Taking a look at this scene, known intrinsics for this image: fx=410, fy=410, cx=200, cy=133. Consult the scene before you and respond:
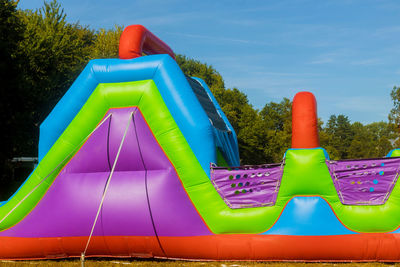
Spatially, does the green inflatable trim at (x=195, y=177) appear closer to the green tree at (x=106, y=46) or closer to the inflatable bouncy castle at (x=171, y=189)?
the inflatable bouncy castle at (x=171, y=189)

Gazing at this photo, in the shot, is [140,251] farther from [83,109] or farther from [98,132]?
[83,109]

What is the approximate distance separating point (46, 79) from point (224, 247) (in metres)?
16.5

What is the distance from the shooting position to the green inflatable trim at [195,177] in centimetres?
536

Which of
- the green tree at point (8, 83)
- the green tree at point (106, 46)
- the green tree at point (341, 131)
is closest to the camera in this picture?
the green tree at point (8, 83)

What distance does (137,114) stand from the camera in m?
6.28

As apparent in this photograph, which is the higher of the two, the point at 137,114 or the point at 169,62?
the point at 169,62

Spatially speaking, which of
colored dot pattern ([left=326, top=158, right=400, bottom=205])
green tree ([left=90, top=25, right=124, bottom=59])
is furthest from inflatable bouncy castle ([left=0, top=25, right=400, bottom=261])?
green tree ([left=90, top=25, right=124, bottom=59])

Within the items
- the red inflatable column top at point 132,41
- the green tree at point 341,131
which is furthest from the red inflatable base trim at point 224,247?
the green tree at point 341,131

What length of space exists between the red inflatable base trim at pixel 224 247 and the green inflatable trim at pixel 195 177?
0.15m

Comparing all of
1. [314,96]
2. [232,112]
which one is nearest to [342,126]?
[232,112]

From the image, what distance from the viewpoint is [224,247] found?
18.3 ft

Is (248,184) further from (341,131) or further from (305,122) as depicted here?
(341,131)

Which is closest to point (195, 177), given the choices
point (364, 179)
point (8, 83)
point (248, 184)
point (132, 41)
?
point (248, 184)

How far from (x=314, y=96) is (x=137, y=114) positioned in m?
2.65
